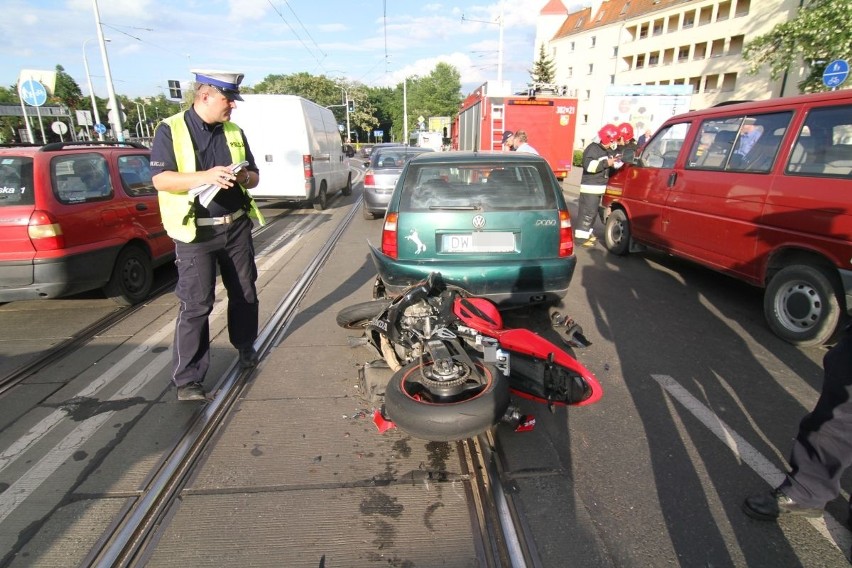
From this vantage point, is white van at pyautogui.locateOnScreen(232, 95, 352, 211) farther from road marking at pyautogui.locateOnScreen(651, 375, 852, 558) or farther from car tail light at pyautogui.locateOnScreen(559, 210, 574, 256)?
road marking at pyautogui.locateOnScreen(651, 375, 852, 558)

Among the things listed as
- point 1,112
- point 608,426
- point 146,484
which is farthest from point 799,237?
point 1,112

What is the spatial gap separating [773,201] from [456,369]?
3708mm

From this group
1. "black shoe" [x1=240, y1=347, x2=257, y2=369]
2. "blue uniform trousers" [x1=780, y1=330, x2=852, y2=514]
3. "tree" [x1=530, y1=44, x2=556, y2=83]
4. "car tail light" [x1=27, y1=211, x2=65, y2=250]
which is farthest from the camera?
"tree" [x1=530, y1=44, x2=556, y2=83]

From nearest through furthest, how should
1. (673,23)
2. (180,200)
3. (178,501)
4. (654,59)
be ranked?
(178,501)
(180,200)
(673,23)
(654,59)

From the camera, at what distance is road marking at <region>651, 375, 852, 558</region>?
2.16 m

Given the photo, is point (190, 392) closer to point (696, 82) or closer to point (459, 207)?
point (459, 207)

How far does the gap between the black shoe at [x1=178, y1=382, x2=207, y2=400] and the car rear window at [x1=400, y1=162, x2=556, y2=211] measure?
2.15 m

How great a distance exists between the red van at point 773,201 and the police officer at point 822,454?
7.19 feet

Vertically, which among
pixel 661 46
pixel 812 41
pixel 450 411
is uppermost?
pixel 661 46

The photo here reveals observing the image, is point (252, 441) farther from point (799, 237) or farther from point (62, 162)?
point (799, 237)

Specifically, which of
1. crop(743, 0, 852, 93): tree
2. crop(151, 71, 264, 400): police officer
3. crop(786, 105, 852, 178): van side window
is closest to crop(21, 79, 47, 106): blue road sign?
A: crop(151, 71, 264, 400): police officer

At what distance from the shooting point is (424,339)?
2908 mm

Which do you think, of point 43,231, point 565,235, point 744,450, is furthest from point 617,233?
point 43,231

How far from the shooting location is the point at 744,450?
2744mm
